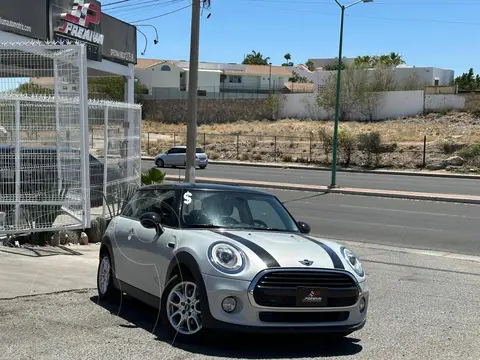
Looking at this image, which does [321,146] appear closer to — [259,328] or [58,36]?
[58,36]

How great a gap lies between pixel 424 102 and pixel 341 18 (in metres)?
41.6

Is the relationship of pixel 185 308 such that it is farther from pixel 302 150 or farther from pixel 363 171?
pixel 302 150

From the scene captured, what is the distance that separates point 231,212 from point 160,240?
0.88 meters

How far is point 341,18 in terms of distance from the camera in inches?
1121

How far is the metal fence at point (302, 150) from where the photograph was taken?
45.1 m

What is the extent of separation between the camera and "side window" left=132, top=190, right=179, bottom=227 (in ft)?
21.7

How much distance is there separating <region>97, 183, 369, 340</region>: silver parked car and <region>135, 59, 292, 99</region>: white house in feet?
259

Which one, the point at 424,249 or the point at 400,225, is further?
the point at 400,225

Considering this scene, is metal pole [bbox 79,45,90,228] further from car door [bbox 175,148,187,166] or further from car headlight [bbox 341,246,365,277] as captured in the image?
car door [bbox 175,148,187,166]

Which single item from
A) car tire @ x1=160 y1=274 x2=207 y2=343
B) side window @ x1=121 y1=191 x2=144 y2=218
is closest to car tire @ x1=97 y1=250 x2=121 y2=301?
side window @ x1=121 y1=191 x2=144 y2=218

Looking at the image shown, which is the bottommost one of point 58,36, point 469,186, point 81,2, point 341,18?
point 469,186

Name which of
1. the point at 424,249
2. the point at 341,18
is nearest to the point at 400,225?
the point at 424,249

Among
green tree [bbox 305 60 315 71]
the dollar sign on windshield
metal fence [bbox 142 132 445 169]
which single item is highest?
green tree [bbox 305 60 315 71]

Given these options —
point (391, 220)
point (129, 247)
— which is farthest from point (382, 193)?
point (129, 247)
